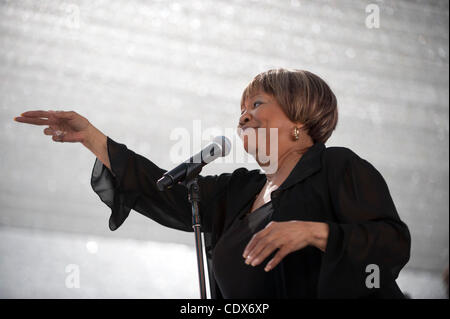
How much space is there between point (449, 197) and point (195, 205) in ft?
7.35

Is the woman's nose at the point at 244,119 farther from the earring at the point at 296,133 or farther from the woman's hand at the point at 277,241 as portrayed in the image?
the woman's hand at the point at 277,241

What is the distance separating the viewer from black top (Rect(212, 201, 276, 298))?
52.0 inches

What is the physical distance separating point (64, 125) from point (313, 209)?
2.63 feet

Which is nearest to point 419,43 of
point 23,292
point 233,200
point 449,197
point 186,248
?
point 449,197

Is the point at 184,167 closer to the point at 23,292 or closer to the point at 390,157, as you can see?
the point at 23,292

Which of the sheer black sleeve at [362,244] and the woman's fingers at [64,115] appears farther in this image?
the woman's fingers at [64,115]

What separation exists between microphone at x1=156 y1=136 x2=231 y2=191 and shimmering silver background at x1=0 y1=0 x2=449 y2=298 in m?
1.22

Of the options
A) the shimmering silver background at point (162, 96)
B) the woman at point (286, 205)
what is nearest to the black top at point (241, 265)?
the woman at point (286, 205)

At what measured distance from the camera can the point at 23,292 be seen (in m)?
2.34

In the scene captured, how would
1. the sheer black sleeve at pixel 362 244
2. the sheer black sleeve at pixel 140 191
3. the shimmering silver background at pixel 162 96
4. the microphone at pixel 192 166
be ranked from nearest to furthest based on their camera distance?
the sheer black sleeve at pixel 362 244 → the microphone at pixel 192 166 → the sheer black sleeve at pixel 140 191 → the shimmering silver background at pixel 162 96

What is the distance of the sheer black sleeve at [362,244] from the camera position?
1.15 metres

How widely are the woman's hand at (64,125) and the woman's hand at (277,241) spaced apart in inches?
30.3

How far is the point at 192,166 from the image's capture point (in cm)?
131

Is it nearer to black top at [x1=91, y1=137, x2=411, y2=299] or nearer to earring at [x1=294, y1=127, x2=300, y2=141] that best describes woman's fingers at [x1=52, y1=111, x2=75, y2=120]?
black top at [x1=91, y1=137, x2=411, y2=299]
